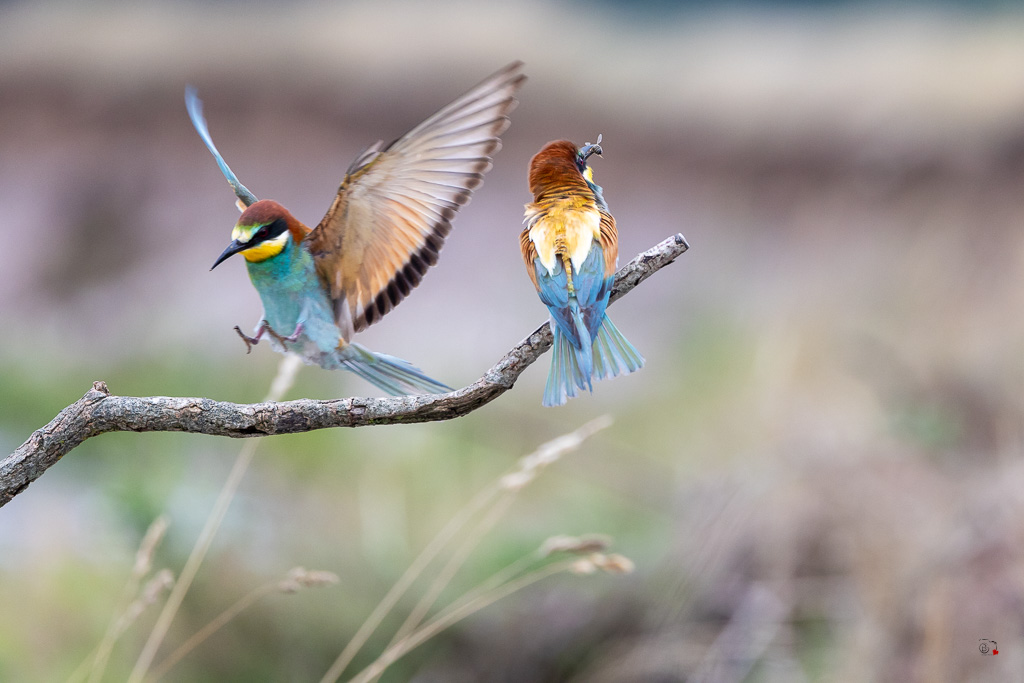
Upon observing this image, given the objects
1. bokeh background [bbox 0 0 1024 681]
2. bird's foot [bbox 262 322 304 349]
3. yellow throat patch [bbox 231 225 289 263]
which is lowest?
bird's foot [bbox 262 322 304 349]

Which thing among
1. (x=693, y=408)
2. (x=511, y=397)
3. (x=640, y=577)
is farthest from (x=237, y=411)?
(x=693, y=408)

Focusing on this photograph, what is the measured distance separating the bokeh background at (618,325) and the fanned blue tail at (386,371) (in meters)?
1.03

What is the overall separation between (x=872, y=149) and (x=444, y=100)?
6.34 feet

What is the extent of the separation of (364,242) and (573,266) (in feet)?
0.76

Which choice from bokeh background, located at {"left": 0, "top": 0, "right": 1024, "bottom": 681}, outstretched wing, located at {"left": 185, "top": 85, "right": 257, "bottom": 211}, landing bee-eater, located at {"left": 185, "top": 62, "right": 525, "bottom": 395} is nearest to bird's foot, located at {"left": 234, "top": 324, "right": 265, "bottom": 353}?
landing bee-eater, located at {"left": 185, "top": 62, "right": 525, "bottom": 395}

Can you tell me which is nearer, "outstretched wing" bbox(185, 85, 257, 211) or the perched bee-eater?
the perched bee-eater

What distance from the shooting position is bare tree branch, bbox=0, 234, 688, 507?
43 centimetres

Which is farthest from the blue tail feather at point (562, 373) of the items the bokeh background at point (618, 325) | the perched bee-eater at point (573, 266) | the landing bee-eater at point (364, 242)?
the bokeh background at point (618, 325)

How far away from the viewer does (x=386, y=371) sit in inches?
28.3

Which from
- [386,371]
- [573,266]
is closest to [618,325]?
[386,371]

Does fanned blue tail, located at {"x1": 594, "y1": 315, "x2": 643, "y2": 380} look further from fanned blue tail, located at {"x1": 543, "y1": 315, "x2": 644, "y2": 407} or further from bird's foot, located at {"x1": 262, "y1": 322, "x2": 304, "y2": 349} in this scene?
bird's foot, located at {"x1": 262, "y1": 322, "x2": 304, "y2": 349}

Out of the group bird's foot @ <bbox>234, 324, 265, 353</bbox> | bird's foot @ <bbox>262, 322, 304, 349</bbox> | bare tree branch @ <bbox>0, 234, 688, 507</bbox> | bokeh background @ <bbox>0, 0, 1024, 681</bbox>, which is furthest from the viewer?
bokeh background @ <bbox>0, 0, 1024, 681</bbox>

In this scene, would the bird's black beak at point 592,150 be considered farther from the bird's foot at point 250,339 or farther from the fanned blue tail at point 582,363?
the bird's foot at point 250,339

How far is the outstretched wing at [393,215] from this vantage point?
0.57m
